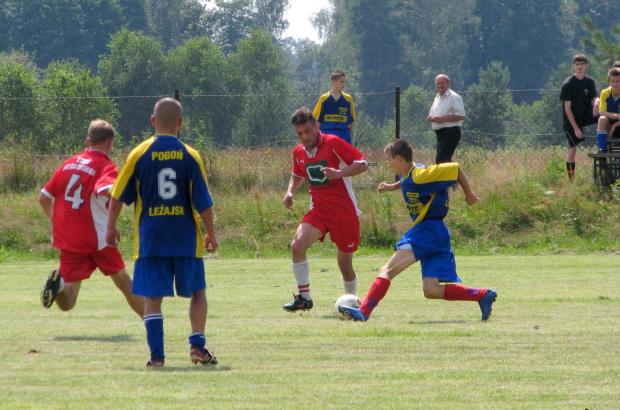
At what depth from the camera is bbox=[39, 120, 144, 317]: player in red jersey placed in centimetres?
750

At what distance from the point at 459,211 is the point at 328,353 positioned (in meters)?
11.3

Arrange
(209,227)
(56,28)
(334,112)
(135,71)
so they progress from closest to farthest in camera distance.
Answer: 1. (209,227)
2. (334,112)
3. (135,71)
4. (56,28)

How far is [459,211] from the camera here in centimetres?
1708

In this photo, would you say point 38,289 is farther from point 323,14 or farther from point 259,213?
point 323,14

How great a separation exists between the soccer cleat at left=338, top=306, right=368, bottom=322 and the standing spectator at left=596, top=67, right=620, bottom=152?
9.78 metres

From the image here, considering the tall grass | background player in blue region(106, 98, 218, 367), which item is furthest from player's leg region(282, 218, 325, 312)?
the tall grass

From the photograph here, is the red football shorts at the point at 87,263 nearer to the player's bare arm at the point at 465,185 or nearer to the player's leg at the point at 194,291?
the player's leg at the point at 194,291

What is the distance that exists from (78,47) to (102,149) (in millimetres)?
70996

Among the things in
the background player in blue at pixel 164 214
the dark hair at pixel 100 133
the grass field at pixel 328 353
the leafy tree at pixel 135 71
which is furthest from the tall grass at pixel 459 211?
the leafy tree at pixel 135 71

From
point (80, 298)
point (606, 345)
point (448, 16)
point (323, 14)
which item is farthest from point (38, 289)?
point (323, 14)

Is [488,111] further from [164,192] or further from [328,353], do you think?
[164,192]

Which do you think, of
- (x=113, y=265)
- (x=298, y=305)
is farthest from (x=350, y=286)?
(x=113, y=265)

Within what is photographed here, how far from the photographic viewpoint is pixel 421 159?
20.2m

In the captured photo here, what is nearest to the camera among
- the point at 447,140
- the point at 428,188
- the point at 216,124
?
the point at 428,188
